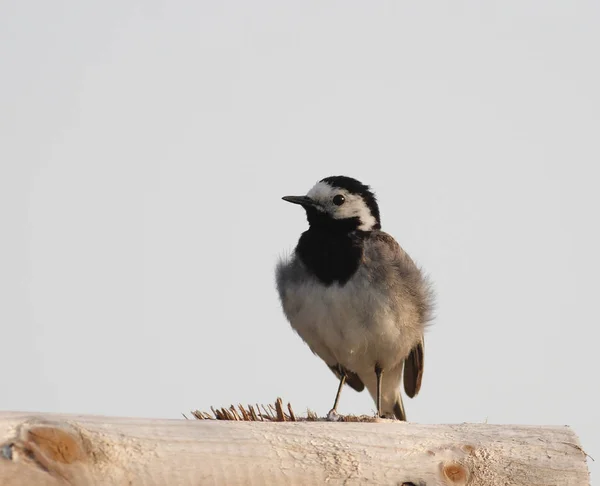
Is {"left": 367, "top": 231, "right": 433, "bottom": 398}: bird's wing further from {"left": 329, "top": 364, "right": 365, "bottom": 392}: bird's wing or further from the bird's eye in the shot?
{"left": 329, "top": 364, "right": 365, "bottom": 392}: bird's wing

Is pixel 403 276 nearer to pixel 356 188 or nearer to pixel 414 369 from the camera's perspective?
pixel 356 188

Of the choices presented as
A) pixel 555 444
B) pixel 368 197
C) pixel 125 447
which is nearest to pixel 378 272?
pixel 368 197

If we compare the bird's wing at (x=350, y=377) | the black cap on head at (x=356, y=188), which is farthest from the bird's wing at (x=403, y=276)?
the bird's wing at (x=350, y=377)

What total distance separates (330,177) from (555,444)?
438 cm

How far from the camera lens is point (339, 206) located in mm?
8797

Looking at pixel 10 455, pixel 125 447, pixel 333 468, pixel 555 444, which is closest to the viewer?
pixel 10 455

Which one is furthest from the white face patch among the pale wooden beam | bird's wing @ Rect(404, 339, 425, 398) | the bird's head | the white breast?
the pale wooden beam

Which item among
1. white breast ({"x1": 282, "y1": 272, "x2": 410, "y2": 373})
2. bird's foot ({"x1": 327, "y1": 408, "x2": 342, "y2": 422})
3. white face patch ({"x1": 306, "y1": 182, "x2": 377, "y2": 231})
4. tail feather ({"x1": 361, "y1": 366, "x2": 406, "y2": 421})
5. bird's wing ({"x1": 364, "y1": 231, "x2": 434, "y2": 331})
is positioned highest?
white face patch ({"x1": 306, "y1": 182, "x2": 377, "y2": 231})

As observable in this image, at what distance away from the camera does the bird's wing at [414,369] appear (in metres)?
8.99

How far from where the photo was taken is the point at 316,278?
8.20 m

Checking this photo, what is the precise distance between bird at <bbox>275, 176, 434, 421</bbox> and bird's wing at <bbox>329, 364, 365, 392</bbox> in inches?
0.5

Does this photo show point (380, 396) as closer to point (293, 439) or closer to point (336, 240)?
point (336, 240)

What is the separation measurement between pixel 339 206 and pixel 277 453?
4.38 metres

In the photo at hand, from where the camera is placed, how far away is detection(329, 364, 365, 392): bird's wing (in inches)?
352
